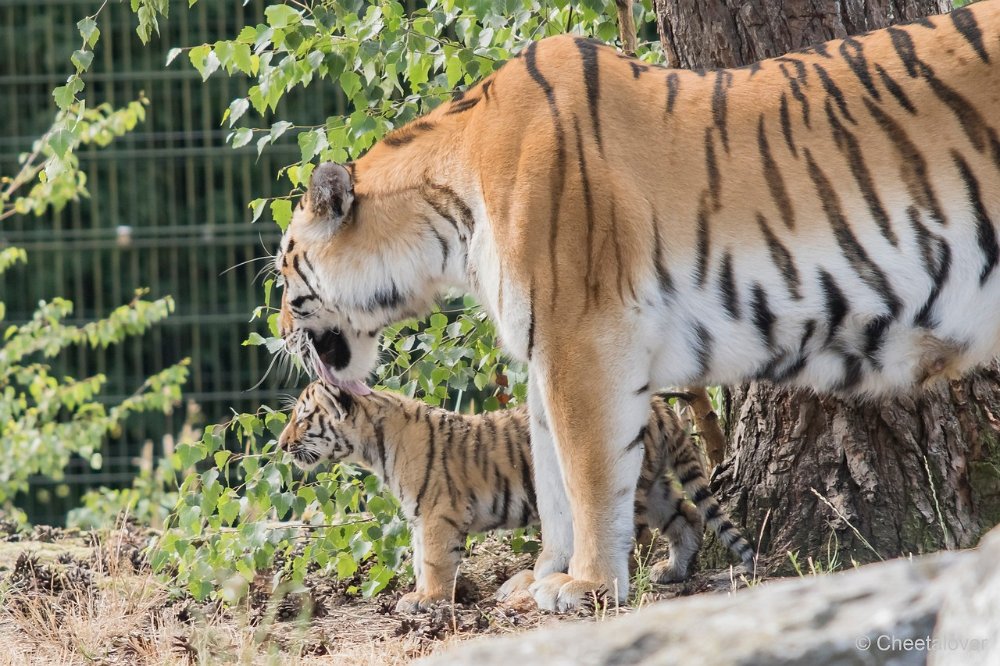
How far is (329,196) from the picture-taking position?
12.1ft

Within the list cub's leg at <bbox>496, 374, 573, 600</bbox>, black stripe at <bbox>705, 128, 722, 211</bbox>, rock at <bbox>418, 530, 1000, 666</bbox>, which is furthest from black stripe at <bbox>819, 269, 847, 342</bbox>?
rock at <bbox>418, 530, 1000, 666</bbox>

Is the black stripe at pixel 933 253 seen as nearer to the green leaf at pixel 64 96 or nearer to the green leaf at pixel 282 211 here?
the green leaf at pixel 282 211

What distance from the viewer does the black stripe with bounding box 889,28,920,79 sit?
3.30 metres

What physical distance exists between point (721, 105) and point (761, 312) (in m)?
0.55

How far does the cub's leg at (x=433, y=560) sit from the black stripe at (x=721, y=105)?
1.61 m

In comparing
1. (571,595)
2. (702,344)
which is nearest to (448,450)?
(571,595)

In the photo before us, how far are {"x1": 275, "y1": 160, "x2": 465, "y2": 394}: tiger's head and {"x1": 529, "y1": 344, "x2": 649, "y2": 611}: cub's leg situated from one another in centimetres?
51

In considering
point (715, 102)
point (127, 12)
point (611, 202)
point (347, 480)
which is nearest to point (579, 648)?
point (611, 202)

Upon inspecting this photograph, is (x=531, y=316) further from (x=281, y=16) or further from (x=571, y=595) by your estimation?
(x=281, y=16)

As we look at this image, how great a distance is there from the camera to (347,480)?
486 centimetres

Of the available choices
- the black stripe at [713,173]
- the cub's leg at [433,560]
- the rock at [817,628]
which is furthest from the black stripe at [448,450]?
the rock at [817,628]

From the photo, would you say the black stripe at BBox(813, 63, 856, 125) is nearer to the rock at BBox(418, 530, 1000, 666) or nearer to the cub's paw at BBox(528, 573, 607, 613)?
the cub's paw at BBox(528, 573, 607, 613)

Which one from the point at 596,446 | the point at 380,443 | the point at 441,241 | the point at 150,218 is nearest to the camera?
the point at 596,446

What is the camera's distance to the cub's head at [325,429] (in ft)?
15.6
